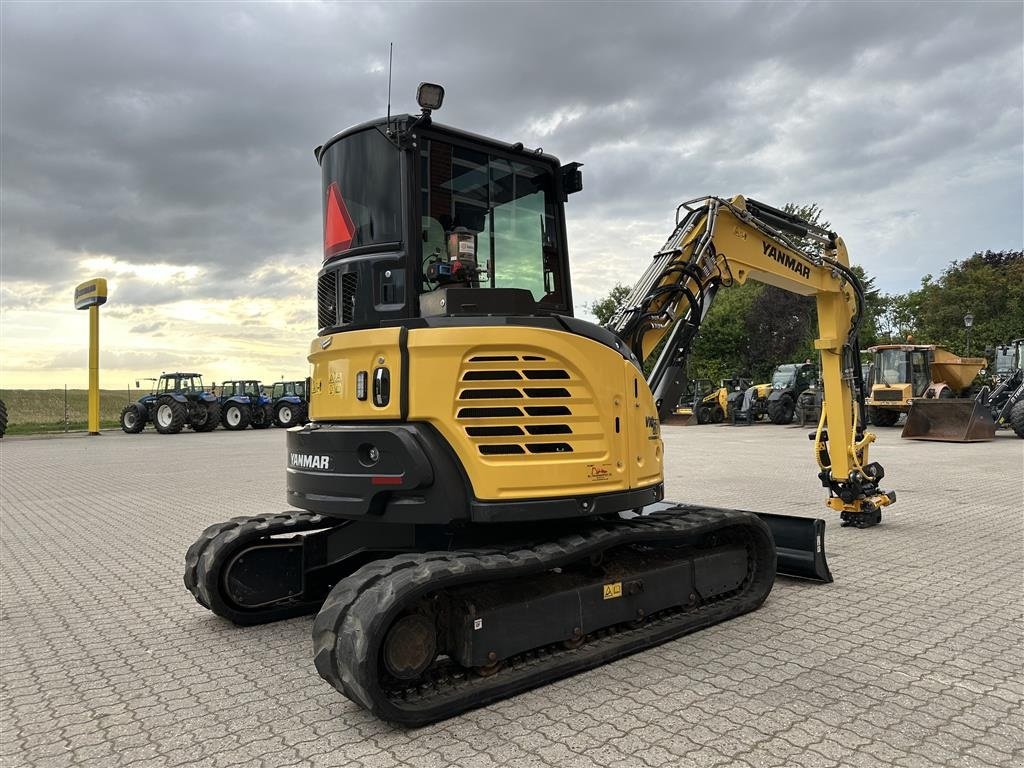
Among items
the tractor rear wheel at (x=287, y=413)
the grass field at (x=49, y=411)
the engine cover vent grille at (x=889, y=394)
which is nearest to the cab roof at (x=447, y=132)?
the engine cover vent grille at (x=889, y=394)

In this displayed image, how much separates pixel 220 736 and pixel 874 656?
3601 mm

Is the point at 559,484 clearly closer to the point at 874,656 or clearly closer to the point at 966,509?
the point at 874,656

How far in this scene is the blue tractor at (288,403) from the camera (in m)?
33.8

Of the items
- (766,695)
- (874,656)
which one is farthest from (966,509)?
(766,695)

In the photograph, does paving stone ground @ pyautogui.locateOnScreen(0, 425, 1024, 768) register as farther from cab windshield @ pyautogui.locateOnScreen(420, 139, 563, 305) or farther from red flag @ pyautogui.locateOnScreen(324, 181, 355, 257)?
red flag @ pyautogui.locateOnScreen(324, 181, 355, 257)

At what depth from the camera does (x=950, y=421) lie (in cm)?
2012

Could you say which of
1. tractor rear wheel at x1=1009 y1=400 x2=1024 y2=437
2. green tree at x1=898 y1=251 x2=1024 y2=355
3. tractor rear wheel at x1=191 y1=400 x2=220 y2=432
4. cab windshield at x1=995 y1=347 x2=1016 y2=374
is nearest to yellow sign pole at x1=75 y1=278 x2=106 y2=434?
tractor rear wheel at x1=191 y1=400 x2=220 y2=432

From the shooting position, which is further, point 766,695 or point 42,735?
point 766,695

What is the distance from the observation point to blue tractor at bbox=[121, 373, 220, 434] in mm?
29609

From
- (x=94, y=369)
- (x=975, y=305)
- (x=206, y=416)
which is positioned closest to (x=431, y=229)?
(x=206, y=416)

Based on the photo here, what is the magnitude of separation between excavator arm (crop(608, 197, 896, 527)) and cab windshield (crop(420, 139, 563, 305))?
44.7 inches

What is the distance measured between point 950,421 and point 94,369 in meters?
30.5

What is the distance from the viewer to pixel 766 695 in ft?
12.8

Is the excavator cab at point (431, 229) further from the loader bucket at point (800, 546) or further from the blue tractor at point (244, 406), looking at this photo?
the blue tractor at point (244, 406)
